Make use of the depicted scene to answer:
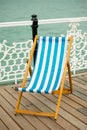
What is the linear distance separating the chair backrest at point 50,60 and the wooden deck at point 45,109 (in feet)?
1.34

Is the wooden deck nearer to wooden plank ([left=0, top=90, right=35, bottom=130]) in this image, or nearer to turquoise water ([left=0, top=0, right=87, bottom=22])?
wooden plank ([left=0, top=90, right=35, bottom=130])

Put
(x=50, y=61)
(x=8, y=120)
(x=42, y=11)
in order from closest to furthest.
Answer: (x=8, y=120) → (x=50, y=61) → (x=42, y=11)

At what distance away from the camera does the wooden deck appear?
151 inches

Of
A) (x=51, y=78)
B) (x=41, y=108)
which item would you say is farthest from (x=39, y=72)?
(x=41, y=108)

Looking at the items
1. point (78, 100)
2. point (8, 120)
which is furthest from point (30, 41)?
point (8, 120)

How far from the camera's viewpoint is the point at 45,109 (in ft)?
14.3

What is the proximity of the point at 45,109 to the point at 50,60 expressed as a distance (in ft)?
2.55

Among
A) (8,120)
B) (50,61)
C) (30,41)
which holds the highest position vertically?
(30,41)

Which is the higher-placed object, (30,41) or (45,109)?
(30,41)

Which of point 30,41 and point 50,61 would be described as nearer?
point 50,61

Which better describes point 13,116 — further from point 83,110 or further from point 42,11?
point 42,11

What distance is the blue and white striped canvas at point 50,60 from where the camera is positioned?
4.46 m

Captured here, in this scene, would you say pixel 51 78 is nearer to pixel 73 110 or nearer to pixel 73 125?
pixel 73 110

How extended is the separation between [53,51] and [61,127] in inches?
52.3
